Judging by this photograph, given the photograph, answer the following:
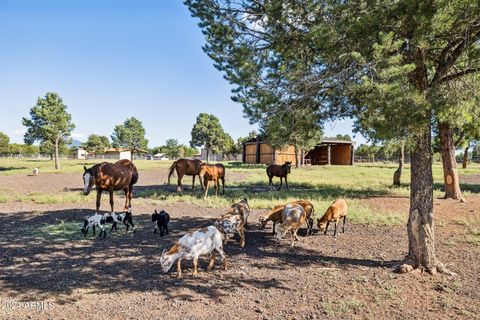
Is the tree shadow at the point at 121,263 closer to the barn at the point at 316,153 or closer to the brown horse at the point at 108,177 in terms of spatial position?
the brown horse at the point at 108,177

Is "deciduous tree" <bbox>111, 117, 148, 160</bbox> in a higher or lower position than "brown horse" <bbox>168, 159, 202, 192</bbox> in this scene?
higher

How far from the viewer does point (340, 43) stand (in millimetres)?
6613

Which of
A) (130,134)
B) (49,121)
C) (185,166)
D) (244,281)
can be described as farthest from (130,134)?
(244,281)

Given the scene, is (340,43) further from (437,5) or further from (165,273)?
(165,273)

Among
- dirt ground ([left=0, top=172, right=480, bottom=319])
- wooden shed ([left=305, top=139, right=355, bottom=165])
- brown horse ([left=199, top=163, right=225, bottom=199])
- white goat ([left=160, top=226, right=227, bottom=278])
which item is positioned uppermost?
wooden shed ([left=305, top=139, right=355, bottom=165])

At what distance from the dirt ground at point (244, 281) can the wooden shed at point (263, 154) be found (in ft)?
127

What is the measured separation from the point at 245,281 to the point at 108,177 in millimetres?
6817

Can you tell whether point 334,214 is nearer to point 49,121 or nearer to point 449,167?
point 449,167

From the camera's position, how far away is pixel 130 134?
86.9m

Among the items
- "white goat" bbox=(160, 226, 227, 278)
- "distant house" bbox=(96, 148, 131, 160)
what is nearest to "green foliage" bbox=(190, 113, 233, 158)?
"distant house" bbox=(96, 148, 131, 160)

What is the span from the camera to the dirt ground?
5035 mm

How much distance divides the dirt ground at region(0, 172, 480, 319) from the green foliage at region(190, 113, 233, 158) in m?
62.9

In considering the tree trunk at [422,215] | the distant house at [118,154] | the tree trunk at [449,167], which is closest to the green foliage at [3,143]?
the distant house at [118,154]

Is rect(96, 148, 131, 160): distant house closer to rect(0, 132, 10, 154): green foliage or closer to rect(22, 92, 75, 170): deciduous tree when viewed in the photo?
rect(0, 132, 10, 154): green foliage
